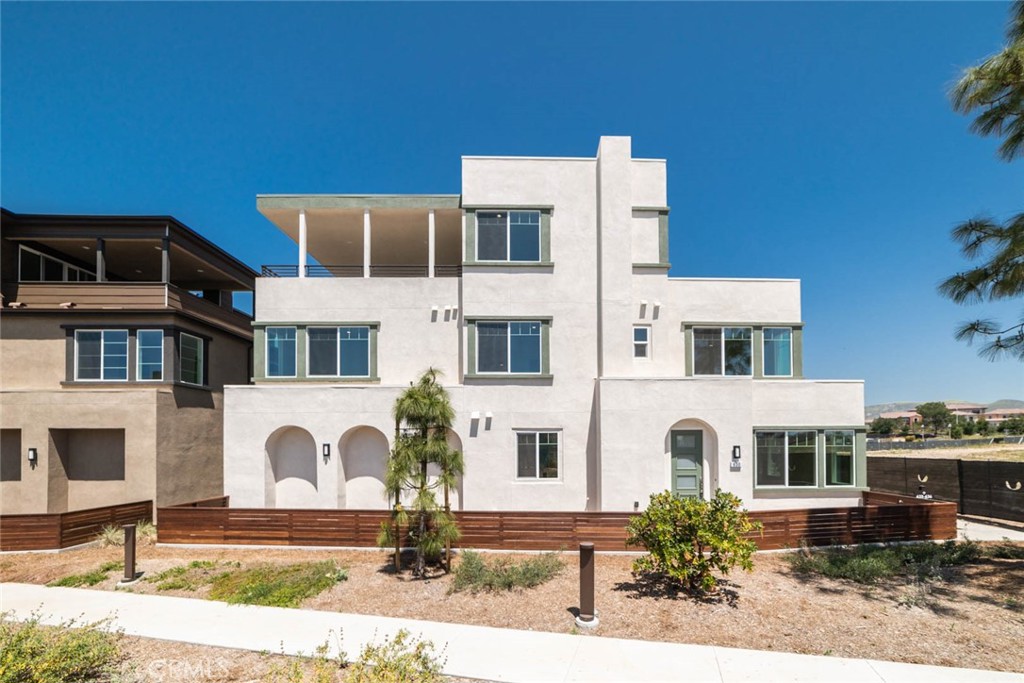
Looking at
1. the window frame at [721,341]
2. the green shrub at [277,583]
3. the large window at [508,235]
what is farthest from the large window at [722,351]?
the green shrub at [277,583]

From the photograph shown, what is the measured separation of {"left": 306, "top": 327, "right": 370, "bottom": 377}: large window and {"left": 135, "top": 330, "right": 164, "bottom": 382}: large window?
494 centimetres

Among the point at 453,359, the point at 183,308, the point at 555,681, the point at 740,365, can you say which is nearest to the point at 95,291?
the point at 183,308

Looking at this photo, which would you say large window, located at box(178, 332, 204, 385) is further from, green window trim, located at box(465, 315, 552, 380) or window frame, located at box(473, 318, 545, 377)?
window frame, located at box(473, 318, 545, 377)

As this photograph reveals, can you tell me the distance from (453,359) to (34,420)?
488 inches

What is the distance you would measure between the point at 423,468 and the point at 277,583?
11.3ft

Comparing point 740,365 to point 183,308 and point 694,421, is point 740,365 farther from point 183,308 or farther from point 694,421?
point 183,308

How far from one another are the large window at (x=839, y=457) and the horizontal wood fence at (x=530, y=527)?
1990mm

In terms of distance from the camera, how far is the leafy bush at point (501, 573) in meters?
9.13

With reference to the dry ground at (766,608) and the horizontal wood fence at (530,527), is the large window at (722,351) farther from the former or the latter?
the dry ground at (766,608)

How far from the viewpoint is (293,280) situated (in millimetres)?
14906

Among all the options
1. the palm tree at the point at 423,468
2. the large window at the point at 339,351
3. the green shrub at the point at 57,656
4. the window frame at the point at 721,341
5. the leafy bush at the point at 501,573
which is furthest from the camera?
the window frame at the point at 721,341

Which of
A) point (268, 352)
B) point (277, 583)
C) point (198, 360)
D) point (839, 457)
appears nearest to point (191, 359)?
point (198, 360)

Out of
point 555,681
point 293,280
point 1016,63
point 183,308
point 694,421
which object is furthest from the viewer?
point 183,308

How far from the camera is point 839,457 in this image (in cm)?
1449
